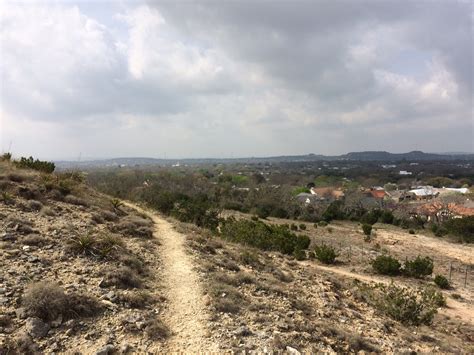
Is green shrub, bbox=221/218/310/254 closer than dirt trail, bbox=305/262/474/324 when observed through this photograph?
No

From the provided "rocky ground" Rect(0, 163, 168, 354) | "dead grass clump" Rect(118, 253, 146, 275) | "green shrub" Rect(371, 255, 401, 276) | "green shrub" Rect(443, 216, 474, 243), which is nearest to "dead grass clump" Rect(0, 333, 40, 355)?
"rocky ground" Rect(0, 163, 168, 354)

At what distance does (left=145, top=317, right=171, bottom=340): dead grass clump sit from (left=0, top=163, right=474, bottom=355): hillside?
2 centimetres

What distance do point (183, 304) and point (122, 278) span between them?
1.66 m

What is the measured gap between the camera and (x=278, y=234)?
19812 millimetres

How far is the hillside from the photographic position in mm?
6301

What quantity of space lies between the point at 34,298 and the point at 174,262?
14.9 feet

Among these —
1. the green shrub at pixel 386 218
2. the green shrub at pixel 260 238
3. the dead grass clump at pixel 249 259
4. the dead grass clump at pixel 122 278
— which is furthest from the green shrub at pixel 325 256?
the green shrub at pixel 386 218

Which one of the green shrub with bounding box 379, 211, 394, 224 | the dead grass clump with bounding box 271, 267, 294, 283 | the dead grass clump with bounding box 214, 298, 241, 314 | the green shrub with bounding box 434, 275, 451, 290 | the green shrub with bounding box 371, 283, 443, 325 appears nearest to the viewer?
the dead grass clump with bounding box 214, 298, 241, 314

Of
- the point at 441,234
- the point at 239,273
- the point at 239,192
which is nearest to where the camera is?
the point at 239,273

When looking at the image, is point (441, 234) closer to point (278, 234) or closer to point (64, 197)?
point (278, 234)

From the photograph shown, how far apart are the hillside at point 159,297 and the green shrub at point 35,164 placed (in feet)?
7.56

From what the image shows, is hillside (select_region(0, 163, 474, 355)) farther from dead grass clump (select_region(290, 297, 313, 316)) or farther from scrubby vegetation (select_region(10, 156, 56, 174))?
scrubby vegetation (select_region(10, 156, 56, 174))

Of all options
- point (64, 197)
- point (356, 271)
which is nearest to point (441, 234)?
point (356, 271)

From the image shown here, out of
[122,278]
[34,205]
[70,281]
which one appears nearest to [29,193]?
[34,205]
